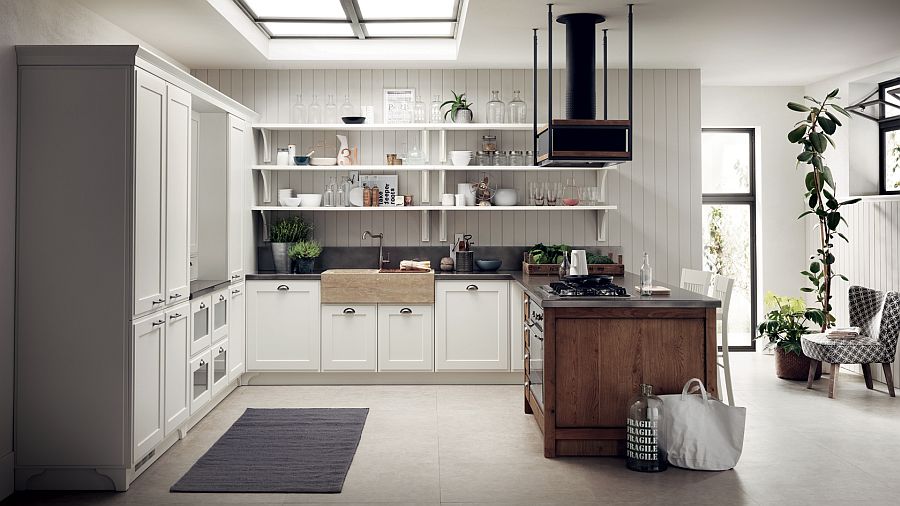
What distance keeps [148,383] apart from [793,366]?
194 inches

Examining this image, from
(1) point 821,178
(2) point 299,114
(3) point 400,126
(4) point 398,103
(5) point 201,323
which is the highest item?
(4) point 398,103

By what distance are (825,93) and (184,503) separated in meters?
6.31

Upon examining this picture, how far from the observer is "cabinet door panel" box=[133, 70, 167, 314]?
3.76m

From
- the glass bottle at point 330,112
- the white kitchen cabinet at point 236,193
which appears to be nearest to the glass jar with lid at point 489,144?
the glass bottle at point 330,112

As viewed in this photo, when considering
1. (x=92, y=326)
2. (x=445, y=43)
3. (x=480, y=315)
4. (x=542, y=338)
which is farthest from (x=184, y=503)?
(x=445, y=43)

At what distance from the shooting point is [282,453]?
434cm

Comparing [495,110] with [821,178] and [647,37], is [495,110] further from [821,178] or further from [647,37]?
[821,178]

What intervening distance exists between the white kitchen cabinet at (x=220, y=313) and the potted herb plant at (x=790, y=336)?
14.2ft

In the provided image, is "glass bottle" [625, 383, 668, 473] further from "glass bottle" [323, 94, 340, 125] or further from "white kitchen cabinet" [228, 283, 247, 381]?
"glass bottle" [323, 94, 340, 125]

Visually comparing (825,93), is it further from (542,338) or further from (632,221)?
(542,338)

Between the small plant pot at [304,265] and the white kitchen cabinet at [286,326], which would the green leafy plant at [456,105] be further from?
the white kitchen cabinet at [286,326]

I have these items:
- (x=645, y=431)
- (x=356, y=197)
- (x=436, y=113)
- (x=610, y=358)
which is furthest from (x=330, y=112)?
(x=645, y=431)

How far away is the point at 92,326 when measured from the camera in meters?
3.71

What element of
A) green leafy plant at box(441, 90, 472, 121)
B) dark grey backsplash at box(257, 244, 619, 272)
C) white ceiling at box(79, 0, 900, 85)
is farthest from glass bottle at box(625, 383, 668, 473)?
green leafy plant at box(441, 90, 472, 121)
